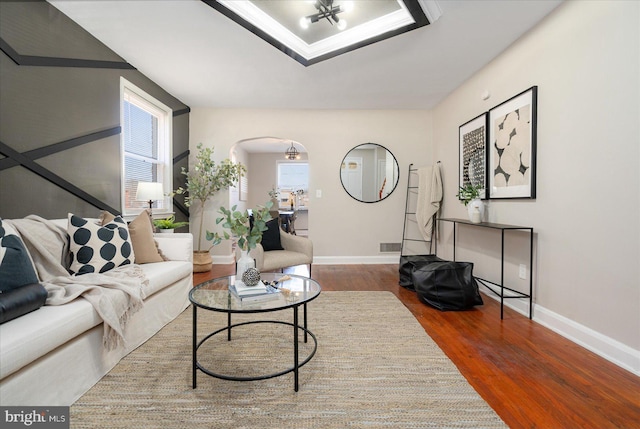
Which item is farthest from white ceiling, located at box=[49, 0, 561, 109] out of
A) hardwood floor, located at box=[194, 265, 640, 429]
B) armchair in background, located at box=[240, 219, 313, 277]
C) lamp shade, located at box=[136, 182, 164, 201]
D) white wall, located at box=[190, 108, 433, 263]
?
hardwood floor, located at box=[194, 265, 640, 429]

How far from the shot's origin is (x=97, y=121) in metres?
2.88

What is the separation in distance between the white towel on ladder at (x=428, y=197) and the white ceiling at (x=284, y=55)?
3.53 feet

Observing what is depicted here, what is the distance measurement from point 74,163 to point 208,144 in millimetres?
2301

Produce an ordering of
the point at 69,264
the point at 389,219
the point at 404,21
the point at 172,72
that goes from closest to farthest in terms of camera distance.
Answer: the point at 69,264 < the point at 404,21 < the point at 172,72 < the point at 389,219

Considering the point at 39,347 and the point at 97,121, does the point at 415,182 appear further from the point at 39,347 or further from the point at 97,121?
the point at 39,347

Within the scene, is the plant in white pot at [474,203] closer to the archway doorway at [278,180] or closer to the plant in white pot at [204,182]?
the plant in white pot at [204,182]

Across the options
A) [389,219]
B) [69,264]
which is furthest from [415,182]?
[69,264]

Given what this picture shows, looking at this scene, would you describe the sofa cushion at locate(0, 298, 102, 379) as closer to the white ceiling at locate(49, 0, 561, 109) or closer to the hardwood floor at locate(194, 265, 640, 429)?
the hardwood floor at locate(194, 265, 640, 429)

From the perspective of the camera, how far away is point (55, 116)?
2.45 metres

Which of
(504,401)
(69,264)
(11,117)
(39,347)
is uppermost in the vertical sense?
(11,117)

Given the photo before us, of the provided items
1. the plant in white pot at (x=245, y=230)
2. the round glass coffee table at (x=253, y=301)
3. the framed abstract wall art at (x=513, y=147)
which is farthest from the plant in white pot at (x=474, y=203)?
the plant in white pot at (x=245, y=230)

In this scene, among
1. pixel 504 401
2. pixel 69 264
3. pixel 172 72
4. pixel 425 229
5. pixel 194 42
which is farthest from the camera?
pixel 425 229

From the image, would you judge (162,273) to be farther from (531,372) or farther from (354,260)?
(354,260)

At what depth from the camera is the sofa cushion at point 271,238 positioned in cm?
365
